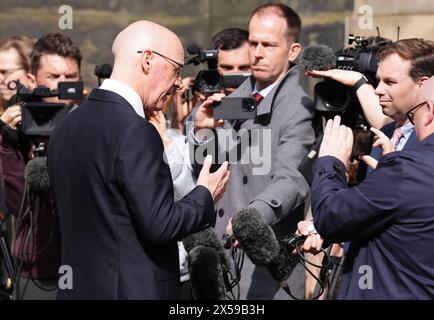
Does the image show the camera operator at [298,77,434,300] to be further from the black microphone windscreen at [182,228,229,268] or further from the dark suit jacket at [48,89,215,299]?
the black microphone windscreen at [182,228,229,268]

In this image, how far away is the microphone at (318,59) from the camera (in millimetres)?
4527

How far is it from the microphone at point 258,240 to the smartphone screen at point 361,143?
0.54 m

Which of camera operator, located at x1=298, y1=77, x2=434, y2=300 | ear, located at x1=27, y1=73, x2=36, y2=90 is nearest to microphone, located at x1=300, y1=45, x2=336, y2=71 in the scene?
camera operator, located at x1=298, y1=77, x2=434, y2=300

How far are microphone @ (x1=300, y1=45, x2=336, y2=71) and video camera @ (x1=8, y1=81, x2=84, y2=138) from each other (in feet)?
4.10

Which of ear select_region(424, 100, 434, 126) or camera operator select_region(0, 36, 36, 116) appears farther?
camera operator select_region(0, 36, 36, 116)

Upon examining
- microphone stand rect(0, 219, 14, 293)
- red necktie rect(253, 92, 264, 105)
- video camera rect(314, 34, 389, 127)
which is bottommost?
microphone stand rect(0, 219, 14, 293)

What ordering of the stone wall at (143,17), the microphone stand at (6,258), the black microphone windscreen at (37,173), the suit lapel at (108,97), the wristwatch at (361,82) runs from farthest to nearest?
the stone wall at (143,17) < the microphone stand at (6,258) < the black microphone windscreen at (37,173) < the wristwatch at (361,82) < the suit lapel at (108,97)

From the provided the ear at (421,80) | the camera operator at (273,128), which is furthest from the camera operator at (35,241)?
the ear at (421,80)

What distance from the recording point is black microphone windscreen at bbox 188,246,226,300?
428 centimetres

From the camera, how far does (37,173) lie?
4938 millimetres

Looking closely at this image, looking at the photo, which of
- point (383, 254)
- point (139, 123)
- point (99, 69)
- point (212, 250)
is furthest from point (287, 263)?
point (99, 69)

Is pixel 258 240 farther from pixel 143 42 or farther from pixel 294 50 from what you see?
pixel 294 50

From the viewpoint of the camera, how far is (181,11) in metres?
7.75

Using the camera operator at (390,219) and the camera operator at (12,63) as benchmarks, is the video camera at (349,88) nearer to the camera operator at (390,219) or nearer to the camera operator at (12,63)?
the camera operator at (390,219)
